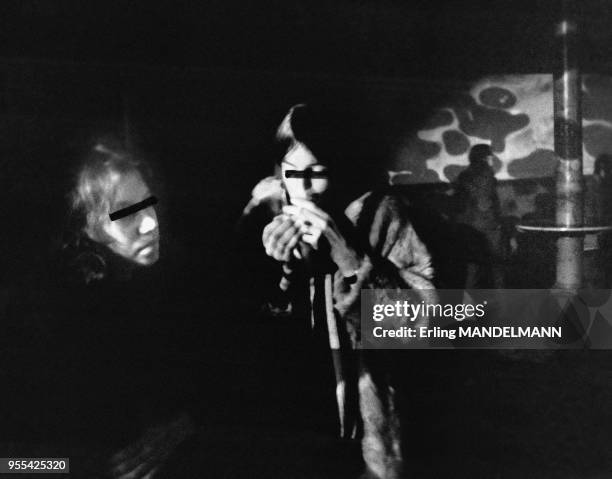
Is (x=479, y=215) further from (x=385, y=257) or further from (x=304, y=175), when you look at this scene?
(x=304, y=175)

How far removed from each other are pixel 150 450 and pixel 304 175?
135cm

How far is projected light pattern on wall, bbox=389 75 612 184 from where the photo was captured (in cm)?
289

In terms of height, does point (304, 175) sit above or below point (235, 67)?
below

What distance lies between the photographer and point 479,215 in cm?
290

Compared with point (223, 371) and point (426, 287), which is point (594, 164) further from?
point (223, 371)

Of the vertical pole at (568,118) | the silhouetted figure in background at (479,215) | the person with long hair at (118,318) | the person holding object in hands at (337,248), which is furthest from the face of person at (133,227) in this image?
the vertical pole at (568,118)

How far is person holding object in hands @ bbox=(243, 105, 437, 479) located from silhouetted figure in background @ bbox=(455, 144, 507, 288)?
0.19 metres

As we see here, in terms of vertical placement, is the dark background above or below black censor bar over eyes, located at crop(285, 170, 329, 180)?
above

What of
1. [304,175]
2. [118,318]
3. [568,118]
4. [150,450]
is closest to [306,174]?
[304,175]

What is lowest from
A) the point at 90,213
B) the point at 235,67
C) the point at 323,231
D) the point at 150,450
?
the point at 150,450

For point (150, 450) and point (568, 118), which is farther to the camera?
point (150, 450)

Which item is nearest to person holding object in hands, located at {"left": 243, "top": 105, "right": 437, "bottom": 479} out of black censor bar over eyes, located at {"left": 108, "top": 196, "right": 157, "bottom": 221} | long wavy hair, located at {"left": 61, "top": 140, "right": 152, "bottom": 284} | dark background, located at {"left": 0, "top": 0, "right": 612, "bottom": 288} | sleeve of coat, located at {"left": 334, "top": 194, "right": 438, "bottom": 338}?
sleeve of coat, located at {"left": 334, "top": 194, "right": 438, "bottom": 338}

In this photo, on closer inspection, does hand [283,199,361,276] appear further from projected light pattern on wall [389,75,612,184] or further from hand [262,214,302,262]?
projected light pattern on wall [389,75,612,184]

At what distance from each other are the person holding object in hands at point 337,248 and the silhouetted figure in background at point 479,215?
0.19m
